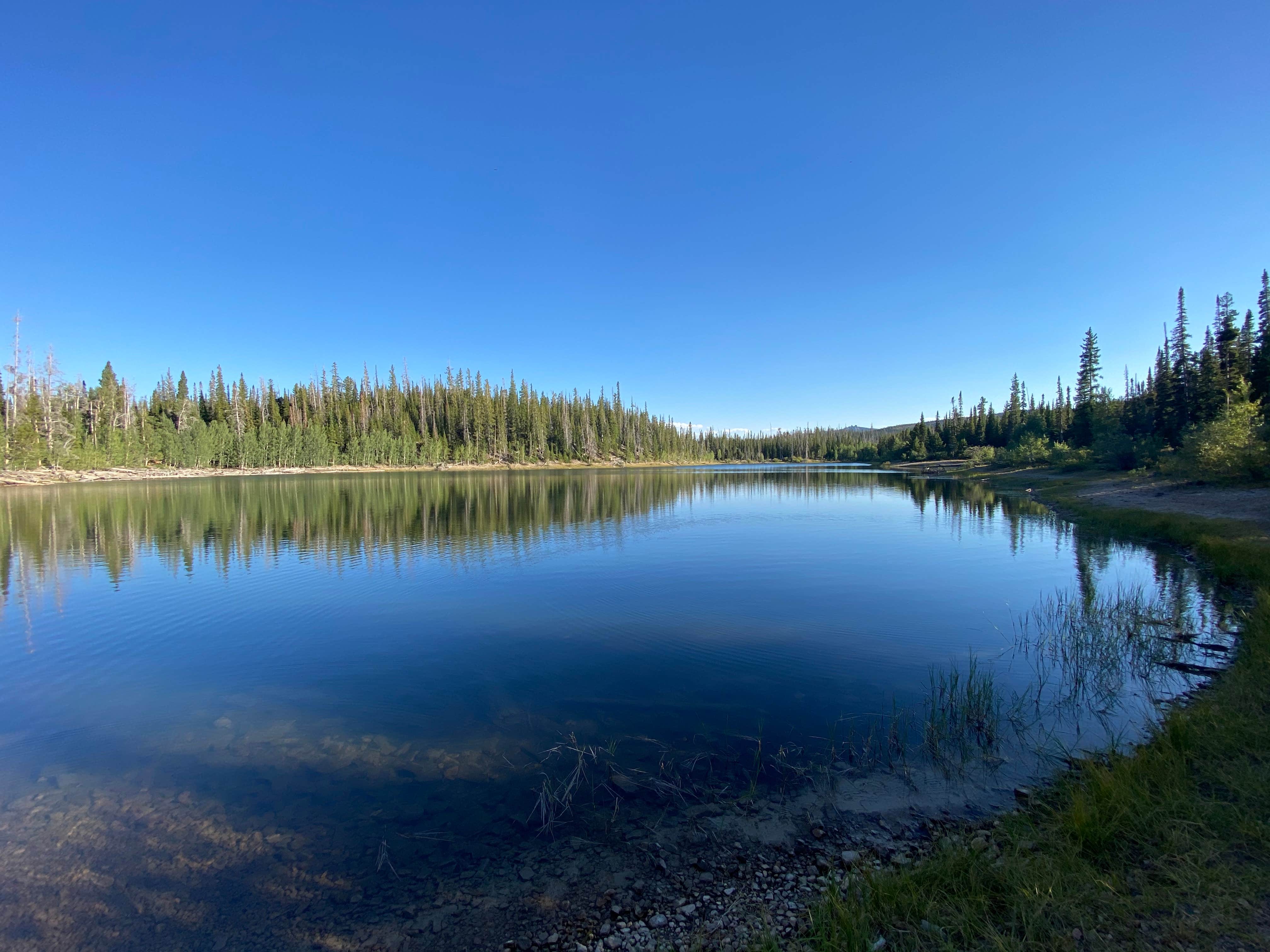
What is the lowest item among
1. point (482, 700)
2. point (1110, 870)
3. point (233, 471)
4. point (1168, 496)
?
point (482, 700)

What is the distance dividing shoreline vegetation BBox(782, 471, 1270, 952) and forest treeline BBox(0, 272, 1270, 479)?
33.2 metres

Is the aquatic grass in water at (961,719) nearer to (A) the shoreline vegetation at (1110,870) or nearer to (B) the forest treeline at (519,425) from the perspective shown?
(A) the shoreline vegetation at (1110,870)

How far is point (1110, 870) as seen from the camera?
4559 mm

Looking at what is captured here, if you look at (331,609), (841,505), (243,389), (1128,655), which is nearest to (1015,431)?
(841,505)

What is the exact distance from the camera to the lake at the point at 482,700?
5664 mm

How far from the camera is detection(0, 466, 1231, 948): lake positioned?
5664mm

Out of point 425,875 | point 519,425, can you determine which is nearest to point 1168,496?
point 425,875

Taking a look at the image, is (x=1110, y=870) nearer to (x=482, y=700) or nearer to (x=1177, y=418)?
(x=482, y=700)

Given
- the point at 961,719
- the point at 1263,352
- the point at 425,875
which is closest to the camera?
the point at 425,875

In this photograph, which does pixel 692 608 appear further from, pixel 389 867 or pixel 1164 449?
pixel 1164 449

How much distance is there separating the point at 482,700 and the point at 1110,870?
308 inches

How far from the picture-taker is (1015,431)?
296 feet

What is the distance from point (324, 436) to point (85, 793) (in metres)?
114

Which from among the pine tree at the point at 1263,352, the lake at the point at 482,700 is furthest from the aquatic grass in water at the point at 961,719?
the pine tree at the point at 1263,352
